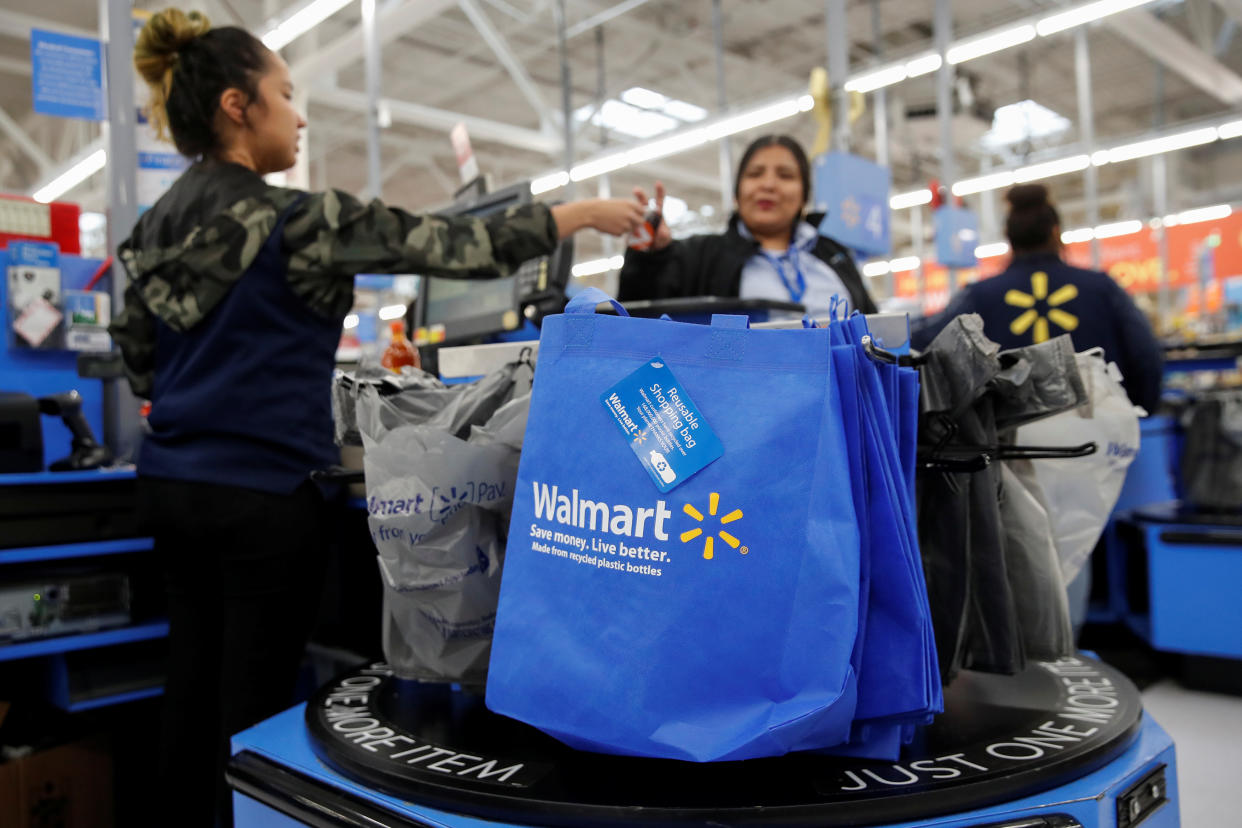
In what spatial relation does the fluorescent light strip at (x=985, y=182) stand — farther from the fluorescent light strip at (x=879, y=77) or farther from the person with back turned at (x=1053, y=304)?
the person with back turned at (x=1053, y=304)

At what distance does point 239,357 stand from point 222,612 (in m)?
0.43

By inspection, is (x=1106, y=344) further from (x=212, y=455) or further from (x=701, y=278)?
(x=212, y=455)

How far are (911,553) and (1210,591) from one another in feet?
9.30

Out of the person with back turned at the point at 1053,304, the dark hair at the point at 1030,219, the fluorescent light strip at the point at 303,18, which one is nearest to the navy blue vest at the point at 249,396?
the person with back turned at the point at 1053,304

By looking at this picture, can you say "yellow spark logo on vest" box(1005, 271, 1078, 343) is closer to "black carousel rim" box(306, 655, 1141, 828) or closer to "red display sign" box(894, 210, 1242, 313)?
"black carousel rim" box(306, 655, 1141, 828)

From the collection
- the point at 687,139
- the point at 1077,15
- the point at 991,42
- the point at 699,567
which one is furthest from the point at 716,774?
the point at 687,139

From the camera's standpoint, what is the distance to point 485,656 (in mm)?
1129

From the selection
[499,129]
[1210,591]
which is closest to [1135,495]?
[1210,591]

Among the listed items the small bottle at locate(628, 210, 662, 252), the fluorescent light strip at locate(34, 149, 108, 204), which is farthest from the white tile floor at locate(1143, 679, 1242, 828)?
the fluorescent light strip at locate(34, 149, 108, 204)

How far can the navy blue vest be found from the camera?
140 cm

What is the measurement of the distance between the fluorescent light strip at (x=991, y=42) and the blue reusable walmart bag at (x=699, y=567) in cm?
651

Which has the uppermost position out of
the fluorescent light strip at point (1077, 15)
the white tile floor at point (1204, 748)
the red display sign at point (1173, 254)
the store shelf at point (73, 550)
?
the fluorescent light strip at point (1077, 15)

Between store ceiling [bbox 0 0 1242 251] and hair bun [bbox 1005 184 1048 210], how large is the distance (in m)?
5.48

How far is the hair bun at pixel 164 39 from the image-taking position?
1.52 metres
